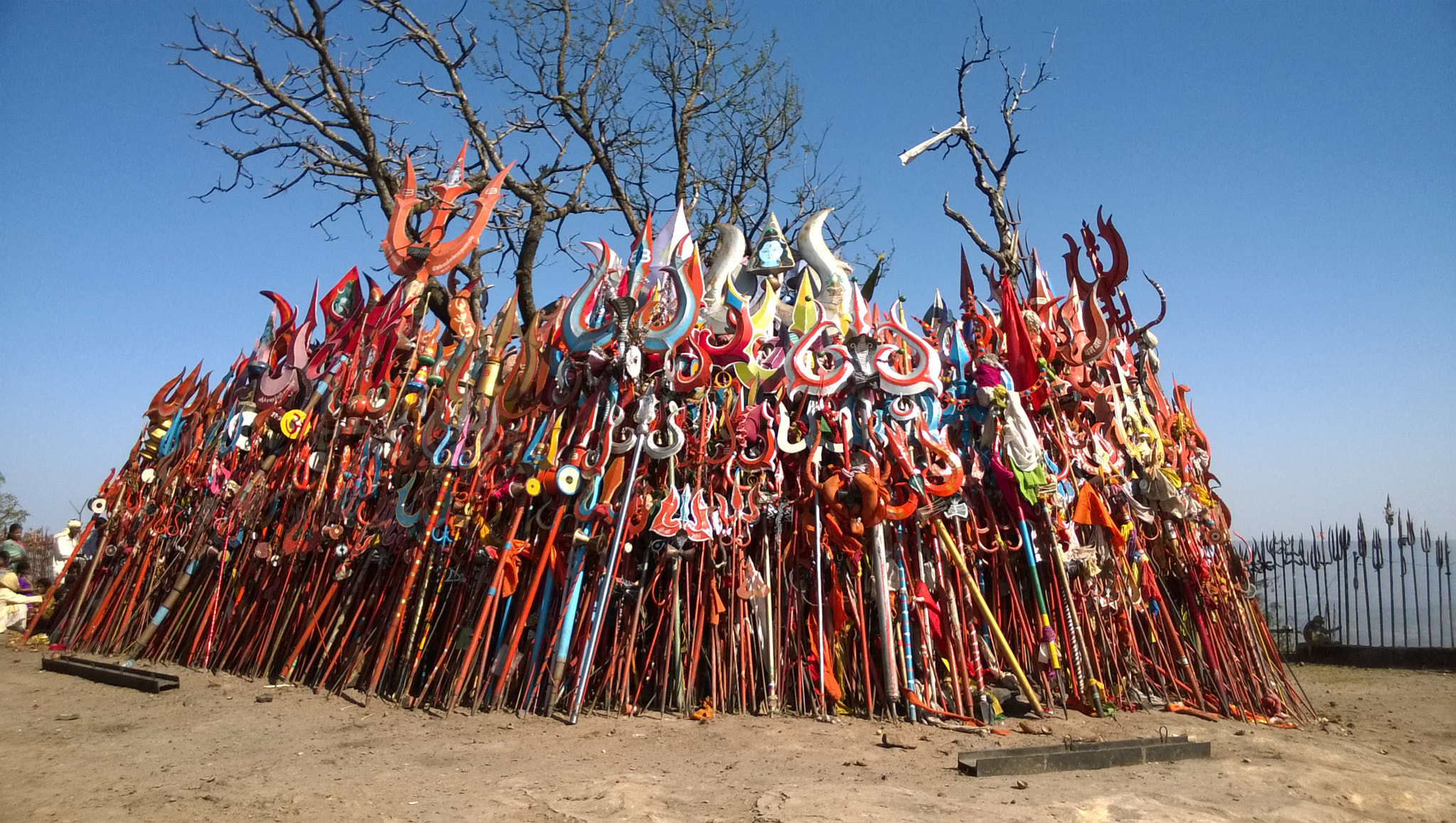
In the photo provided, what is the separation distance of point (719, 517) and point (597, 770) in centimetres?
170

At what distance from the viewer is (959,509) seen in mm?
5988

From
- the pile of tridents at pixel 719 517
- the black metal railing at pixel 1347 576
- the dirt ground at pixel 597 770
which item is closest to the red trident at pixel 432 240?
the pile of tridents at pixel 719 517

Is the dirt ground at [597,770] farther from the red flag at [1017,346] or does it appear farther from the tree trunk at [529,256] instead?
the tree trunk at [529,256]

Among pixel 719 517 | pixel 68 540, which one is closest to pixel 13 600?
pixel 68 540

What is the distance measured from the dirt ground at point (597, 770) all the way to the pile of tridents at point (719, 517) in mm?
372

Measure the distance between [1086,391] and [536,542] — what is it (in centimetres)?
406

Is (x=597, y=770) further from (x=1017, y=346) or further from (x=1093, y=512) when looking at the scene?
(x=1017, y=346)

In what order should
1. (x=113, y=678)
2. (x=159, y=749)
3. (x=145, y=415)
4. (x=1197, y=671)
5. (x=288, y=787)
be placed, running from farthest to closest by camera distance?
(x=145, y=415) < (x=1197, y=671) < (x=113, y=678) < (x=159, y=749) < (x=288, y=787)

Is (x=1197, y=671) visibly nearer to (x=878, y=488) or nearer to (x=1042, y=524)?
(x=1042, y=524)

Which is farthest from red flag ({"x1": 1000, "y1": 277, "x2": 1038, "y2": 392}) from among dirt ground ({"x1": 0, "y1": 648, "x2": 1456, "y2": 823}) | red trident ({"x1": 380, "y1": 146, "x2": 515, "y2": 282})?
red trident ({"x1": 380, "y1": 146, "x2": 515, "y2": 282})

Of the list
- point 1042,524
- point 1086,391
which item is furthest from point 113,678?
point 1086,391

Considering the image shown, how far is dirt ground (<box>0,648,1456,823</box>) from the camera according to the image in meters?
3.82

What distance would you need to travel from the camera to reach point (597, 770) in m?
4.40

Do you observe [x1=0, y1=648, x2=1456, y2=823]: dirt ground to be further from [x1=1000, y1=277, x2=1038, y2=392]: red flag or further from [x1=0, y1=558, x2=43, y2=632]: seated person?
[x1=0, y1=558, x2=43, y2=632]: seated person
